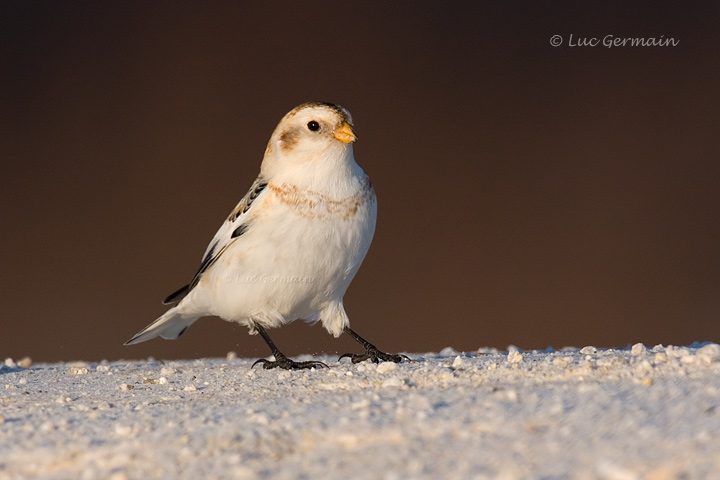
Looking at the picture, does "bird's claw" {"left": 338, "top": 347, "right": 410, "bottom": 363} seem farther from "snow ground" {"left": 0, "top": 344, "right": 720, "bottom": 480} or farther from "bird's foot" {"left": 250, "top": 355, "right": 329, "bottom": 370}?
"snow ground" {"left": 0, "top": 344, "right": 720, "bottom": 480}

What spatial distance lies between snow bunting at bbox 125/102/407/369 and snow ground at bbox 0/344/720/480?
72cm

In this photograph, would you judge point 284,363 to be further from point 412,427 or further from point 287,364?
point 412,427

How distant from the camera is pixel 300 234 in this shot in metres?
3.76

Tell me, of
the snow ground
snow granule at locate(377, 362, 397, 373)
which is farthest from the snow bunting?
the snow ground

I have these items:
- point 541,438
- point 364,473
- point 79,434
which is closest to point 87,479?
point 79,434

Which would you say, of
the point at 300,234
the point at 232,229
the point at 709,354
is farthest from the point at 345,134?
the point at 709,354

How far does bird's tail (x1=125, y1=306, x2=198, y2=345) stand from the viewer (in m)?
4.46

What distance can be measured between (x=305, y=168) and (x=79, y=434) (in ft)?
5.79

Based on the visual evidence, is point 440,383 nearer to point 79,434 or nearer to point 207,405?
point 207,405

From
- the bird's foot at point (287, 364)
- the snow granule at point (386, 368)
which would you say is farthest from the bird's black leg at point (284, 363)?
the snow granule at point (386, 368)

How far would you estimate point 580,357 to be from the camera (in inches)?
131

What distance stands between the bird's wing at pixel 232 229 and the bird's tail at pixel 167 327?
0.14 metres

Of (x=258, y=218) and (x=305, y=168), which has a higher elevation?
(x=305, y=168)

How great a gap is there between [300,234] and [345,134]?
0.51m
